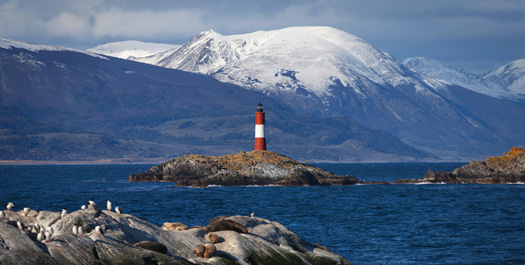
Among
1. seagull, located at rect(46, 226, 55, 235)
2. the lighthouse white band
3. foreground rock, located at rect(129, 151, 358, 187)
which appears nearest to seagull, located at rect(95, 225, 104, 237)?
seagull, located at rect(46, 226, 55, 235)

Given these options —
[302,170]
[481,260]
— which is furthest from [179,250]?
[302,170]

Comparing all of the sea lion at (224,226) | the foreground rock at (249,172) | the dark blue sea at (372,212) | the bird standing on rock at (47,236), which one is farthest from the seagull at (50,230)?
the foreground rock at (249,172)

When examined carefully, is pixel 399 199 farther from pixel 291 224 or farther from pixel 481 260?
pixel 481 260

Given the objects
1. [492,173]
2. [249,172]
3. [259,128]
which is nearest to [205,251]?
[249,172]

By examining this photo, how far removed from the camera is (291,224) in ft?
204

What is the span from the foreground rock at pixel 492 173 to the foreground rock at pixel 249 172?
Answer: 1543 centimetres

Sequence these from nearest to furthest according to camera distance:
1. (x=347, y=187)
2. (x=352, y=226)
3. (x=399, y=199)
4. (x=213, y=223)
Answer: (x=213, y=223)
(x=352, y=226)
(x=399, y=199)
(x=347, y=187)

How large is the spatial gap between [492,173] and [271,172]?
36.4m

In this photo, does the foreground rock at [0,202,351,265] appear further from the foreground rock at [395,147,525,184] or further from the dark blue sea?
the foreground rock at [395,147,525,184]

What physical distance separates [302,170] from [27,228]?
289ft

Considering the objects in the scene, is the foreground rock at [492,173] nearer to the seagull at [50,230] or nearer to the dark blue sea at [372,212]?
the dark blue sea at [372,212]

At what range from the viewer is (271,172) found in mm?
116938

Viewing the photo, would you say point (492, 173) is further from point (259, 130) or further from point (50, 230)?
point (50, 230)

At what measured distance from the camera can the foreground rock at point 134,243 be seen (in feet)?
95.9
